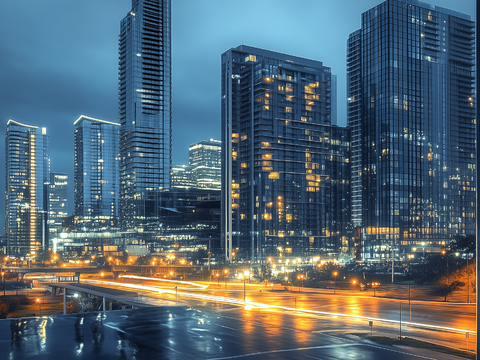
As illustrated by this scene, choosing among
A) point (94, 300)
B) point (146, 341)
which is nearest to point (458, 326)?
point (146, 341)

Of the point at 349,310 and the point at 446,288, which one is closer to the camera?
the point at 349,310

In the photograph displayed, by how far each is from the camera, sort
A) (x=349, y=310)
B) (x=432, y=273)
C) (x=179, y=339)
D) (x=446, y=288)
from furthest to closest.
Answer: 1. (x=432, y=273)
2. (x=446, y=288)
3. (x=349, y=310)
4. (x=179, y=339)

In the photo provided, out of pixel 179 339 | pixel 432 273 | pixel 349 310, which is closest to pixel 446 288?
pixel 432 273

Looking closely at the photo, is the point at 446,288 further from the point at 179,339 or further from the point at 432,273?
the point at 179,339

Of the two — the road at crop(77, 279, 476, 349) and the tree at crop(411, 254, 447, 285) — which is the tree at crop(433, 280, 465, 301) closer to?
the road at crop(77, 279, 476, 349)

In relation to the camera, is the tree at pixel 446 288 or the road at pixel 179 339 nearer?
the road at pixel 179 339

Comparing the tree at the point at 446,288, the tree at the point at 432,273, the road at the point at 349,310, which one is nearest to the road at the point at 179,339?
the road at the point at 349,310

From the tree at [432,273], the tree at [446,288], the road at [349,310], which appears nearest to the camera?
the road at [349,310]

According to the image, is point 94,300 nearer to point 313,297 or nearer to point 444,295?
point 313,297

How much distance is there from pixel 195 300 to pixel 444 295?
49.8 metres

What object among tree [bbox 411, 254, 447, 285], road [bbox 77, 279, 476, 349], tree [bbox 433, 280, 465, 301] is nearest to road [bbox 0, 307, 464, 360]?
road [bbox 77, 279, 476, 349]

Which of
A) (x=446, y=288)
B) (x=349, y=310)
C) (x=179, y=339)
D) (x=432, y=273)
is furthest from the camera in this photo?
(x=432, y=273)

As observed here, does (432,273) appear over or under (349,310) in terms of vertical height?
under

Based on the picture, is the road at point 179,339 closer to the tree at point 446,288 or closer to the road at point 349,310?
the road at point 349,310
